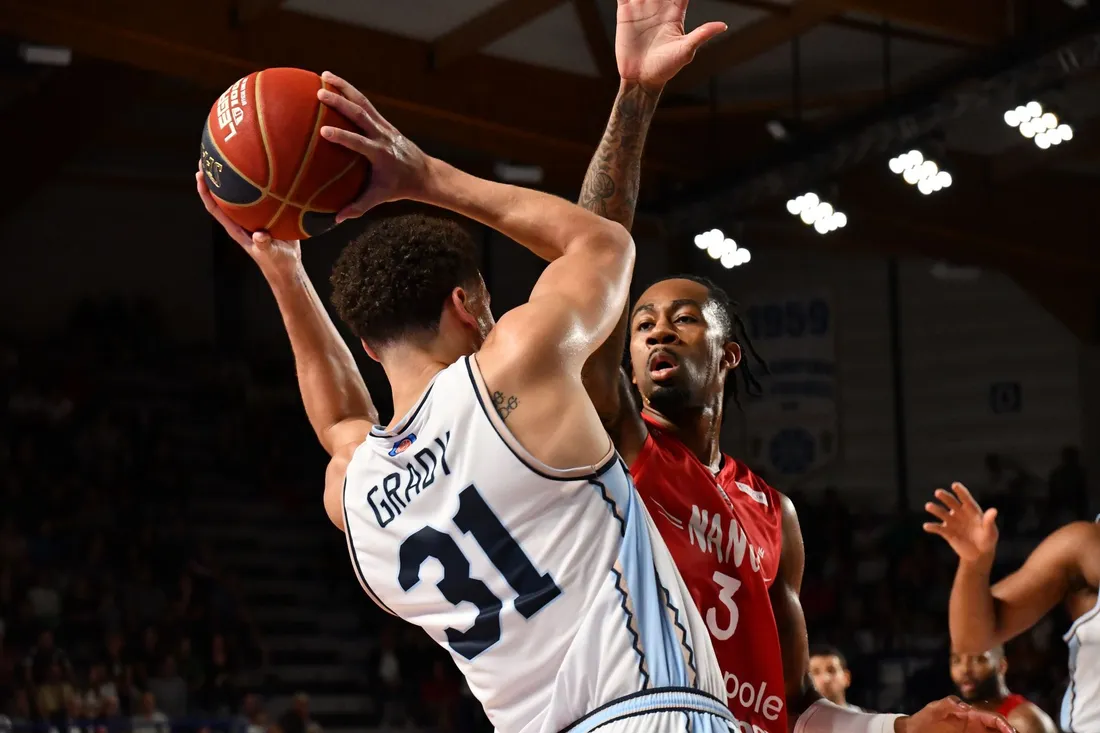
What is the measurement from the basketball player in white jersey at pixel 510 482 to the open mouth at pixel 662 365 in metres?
0.98

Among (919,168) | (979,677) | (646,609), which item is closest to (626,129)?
(646,609)

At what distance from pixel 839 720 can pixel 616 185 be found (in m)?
1.54

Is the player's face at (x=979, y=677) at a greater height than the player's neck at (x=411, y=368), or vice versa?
the player's neck at (x=411, y=368)

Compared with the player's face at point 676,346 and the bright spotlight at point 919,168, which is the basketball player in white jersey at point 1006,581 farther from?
the bright spotlight at point 919,168

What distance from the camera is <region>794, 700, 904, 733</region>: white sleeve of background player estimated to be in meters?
3.70

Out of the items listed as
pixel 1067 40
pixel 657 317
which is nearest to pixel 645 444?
pixel 657 317

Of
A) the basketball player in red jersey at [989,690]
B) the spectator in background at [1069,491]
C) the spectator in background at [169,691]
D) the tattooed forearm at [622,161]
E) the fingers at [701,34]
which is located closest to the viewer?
the fingers at [701,34]

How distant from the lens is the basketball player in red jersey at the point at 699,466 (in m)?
3.49

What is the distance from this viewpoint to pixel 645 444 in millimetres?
3654

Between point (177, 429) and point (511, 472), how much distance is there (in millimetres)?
15147

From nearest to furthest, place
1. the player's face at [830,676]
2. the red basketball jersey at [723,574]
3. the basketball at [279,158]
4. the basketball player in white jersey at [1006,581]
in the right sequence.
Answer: the basketball at [279,158], the red basketball jersey at [723,574], the basketball player in white jersey at [1006,581], the player's face at [830,676]

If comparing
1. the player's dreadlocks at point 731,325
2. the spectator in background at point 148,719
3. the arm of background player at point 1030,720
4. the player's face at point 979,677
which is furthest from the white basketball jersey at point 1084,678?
the spectator in background at point 148,719

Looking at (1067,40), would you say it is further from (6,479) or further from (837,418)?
(6,479)

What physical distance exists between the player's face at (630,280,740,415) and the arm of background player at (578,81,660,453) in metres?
0.43
